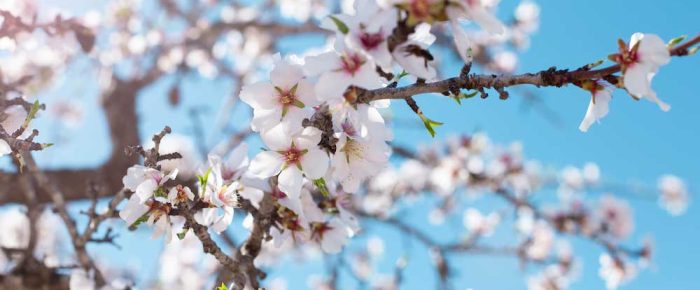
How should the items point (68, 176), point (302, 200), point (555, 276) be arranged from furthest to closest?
point (555, 276) < point (68, 176) < point (302, 200)

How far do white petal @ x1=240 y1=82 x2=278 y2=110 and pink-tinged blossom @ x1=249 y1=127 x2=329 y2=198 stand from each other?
7cm

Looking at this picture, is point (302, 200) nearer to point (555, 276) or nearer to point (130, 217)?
point (130, 217)

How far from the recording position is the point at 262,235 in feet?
5.50

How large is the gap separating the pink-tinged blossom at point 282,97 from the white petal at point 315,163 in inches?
2.9

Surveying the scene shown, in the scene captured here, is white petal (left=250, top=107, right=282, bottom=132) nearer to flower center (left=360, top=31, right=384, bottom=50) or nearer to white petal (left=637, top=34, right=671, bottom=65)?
flower center (left=360, top=31, right=384, bottom=50)

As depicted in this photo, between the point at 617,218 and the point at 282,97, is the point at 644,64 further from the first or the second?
the point at 617,218

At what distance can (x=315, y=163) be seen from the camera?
1.31m

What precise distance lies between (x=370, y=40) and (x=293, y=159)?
39cm

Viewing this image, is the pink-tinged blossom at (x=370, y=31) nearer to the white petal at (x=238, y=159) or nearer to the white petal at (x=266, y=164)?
the white petal at (x=266, y=164)

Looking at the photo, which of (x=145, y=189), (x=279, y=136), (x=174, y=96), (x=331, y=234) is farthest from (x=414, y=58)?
(x=174, y=96)

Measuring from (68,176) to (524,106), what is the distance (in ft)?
10.8

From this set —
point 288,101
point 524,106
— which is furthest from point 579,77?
point 524,106

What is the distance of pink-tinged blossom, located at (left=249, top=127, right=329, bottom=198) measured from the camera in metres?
1.29

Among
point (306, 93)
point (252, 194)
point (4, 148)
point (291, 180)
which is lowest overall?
point (252, 194)
